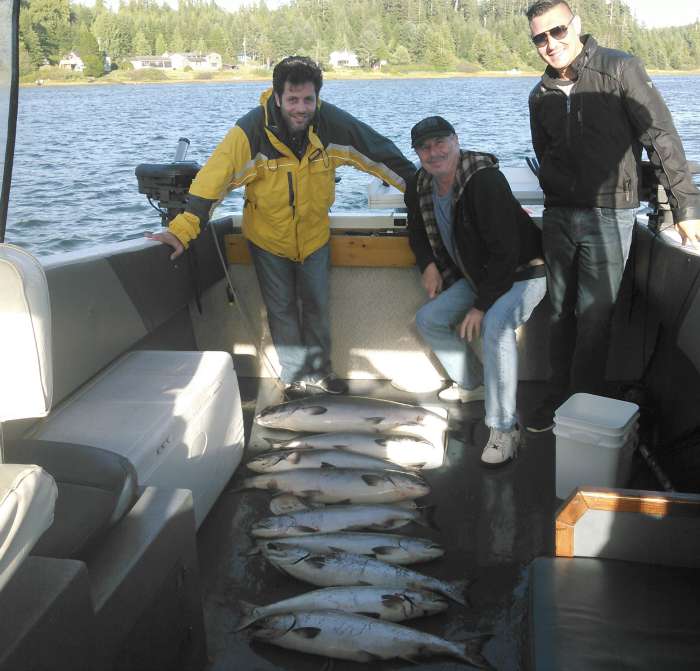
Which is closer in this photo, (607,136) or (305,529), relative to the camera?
(305,529)

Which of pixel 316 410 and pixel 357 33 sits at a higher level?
pixel 357 33

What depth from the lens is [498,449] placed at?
3.72 metres

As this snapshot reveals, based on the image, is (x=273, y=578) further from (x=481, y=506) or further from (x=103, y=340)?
(x=103, y=340)

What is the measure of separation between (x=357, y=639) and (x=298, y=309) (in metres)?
2.46

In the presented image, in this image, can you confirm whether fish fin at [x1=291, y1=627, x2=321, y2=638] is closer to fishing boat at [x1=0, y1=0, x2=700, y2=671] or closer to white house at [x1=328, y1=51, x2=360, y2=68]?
fishing boat at [x1=0, y1=0, x2=700, y2=671]

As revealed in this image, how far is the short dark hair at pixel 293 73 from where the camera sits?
12.8ft

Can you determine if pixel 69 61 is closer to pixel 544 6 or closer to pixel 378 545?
pixel 544 6

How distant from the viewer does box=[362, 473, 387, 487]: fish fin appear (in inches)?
135

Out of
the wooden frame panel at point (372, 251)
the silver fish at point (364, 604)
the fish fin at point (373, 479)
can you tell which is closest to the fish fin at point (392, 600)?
the silver fish at point (364, 604)

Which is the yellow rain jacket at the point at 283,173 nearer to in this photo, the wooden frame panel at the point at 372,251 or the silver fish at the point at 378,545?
the wooden frame panel at the point at 372,251

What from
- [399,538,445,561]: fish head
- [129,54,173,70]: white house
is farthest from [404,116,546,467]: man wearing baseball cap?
[129,54,173,70]: white house

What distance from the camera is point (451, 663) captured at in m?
2.50

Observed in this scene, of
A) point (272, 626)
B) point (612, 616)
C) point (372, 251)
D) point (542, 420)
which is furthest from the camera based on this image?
point (372, 251)

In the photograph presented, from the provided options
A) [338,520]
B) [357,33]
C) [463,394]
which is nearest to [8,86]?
[338,520]
